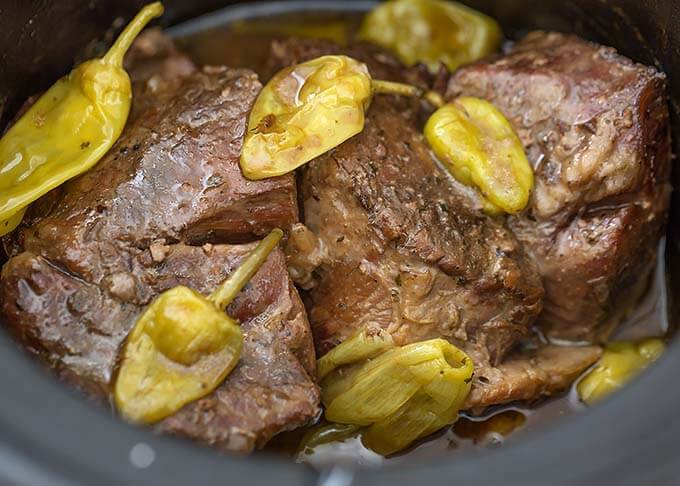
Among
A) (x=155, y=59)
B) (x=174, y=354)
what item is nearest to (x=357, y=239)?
(x=174, y=354)

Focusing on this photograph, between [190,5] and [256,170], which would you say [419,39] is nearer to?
[190,5]

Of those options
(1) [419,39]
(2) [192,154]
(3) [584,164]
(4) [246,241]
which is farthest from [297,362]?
(1) [419,39]

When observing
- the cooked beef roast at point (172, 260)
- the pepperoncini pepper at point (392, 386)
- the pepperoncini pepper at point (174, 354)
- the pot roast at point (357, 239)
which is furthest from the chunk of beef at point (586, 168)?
the pepperoncini pepper at point (174, 354)

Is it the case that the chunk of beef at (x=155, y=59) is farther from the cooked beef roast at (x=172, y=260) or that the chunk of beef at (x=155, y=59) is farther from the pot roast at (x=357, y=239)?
the cooked beef roast at (x=172, y=260)

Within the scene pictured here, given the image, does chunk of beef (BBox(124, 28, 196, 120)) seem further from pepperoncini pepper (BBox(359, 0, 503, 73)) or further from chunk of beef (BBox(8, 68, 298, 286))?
pepperoncini pepper (BBox(359, 0, 503, 73))

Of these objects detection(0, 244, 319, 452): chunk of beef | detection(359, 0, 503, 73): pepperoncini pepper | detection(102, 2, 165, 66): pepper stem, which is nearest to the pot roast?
detection(0, 244, 319, 452): chunk of beef
